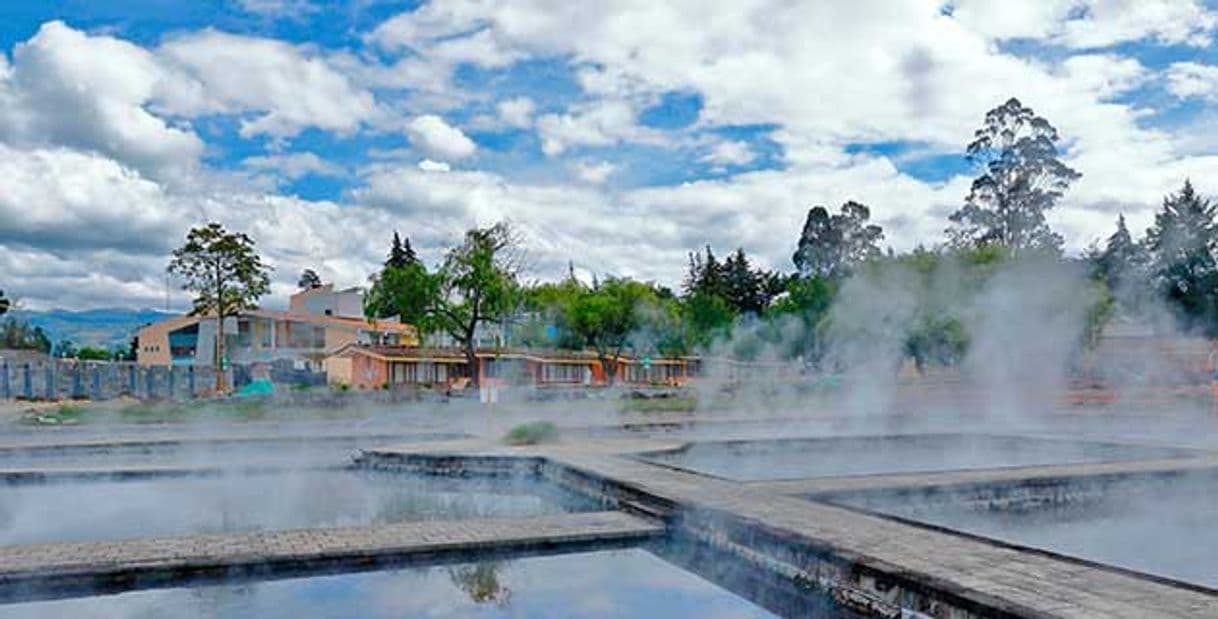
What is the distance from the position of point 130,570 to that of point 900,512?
5.45 metres

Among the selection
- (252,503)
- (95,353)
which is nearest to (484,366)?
(95,353)

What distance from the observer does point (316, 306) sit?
4606 centimetres

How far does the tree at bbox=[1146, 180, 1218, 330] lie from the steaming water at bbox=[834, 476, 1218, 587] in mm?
17230

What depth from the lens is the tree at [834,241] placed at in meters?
40.0

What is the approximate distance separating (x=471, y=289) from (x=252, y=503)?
2216 centimetres

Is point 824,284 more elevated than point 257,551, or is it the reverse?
point 824,284

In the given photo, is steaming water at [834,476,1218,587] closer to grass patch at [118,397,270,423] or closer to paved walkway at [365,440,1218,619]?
paved walkway at [365,440,1218,619]

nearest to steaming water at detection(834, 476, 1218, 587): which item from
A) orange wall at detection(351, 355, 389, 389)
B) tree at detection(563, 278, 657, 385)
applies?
orange wall at detection(351, 355, 389, 389)

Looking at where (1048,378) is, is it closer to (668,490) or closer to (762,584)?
(668,490)

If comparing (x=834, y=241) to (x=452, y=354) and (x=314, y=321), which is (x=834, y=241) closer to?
(x=452, y=354)

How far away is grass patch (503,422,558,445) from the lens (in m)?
12.4

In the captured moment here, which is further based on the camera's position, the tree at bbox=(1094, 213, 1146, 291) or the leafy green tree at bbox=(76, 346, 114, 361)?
the leafy green tree at bbox=(76, 346, 114, 361)

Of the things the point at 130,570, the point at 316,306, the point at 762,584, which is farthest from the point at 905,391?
the point at 316,306

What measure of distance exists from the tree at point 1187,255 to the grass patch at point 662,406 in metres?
12.3
